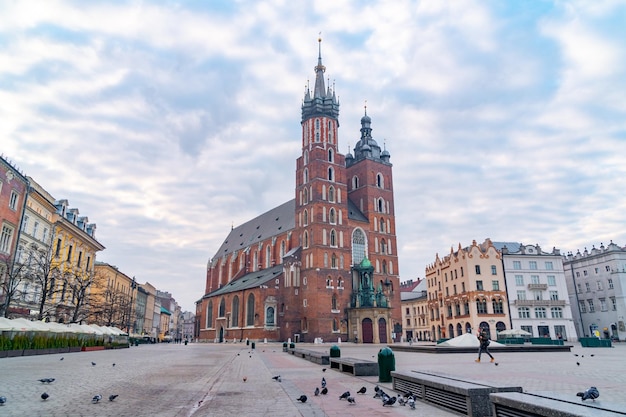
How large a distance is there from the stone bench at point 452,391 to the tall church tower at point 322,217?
47579 millimetres

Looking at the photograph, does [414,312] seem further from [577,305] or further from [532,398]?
[532,398]

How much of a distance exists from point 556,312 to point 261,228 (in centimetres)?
4995

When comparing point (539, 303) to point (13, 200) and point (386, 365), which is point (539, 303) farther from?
point (13, 200)

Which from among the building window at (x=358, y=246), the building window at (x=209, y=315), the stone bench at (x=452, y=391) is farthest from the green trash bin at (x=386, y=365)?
the building window at (x=209, y=315)

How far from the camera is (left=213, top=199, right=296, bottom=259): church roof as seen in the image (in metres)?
72.7

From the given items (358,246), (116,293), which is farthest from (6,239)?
(358,246)

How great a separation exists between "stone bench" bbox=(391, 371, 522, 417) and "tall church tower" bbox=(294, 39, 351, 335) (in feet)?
156

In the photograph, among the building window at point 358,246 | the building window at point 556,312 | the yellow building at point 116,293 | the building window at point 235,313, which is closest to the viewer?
the yellow building at point 116,293

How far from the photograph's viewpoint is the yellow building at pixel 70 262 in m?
38.3

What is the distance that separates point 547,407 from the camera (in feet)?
15.7

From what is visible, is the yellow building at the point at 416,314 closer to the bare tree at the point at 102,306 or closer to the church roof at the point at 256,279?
the church roof at the point at 256,279

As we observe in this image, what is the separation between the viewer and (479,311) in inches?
2333

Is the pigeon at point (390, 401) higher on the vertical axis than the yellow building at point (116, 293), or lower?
lower

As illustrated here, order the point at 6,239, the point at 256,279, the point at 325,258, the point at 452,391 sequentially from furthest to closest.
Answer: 1. the point at 256,279
2. the point at 325,258
3. the point at 6,239
4. the point at 452,391
